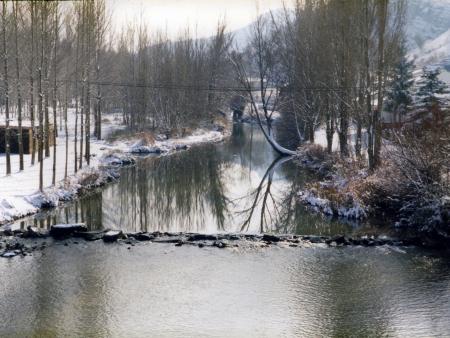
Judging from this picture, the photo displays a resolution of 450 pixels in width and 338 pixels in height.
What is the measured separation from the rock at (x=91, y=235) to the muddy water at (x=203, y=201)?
4.53 feet

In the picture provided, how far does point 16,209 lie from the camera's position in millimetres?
16781

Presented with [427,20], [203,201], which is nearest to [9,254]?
[203,201]

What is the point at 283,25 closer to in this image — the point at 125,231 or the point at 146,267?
the point at 125,231

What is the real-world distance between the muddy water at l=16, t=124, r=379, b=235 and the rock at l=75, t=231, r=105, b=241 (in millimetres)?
1381

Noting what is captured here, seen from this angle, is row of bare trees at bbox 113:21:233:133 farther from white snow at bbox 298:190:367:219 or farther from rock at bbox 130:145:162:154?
white snow at bbox 298:190:367:219

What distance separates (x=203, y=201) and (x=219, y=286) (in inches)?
381

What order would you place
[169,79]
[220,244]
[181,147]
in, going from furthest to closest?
[169,79], [181,147], [220,244]

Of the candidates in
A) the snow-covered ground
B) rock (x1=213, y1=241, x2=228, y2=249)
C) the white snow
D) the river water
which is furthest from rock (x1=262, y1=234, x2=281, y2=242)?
the snow-covered ground

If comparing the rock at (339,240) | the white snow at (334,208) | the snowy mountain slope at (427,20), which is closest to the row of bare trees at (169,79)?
the white snow at (334,208)

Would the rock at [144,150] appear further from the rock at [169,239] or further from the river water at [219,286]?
the rock at [169,239]

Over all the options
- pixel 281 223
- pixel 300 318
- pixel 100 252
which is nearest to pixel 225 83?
pixel 281 223

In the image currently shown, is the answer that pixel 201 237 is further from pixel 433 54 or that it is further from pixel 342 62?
pixel 433 54

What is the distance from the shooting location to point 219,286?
11344 mm

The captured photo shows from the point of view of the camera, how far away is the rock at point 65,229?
14820 millimetres
